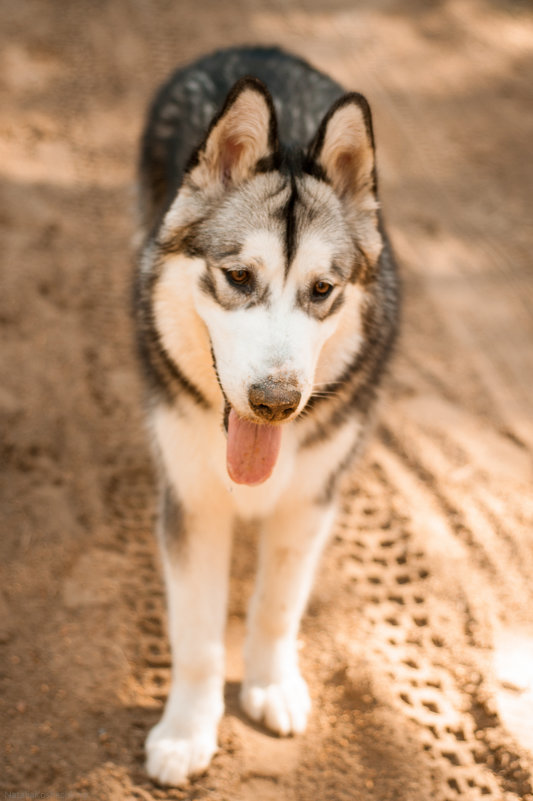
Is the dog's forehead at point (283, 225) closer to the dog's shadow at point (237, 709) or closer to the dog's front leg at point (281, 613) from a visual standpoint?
the dog's front leg at point (281, 613)

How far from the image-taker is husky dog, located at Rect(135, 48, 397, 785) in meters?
2.52

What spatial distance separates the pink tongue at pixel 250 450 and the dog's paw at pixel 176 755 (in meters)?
1.05

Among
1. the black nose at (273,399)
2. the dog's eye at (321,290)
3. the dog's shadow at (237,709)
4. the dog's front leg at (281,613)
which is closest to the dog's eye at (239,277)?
the dog's eye at (321,290)

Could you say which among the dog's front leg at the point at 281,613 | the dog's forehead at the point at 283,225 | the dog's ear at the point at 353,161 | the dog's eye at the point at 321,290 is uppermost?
the dog's ear at the point at 353,161

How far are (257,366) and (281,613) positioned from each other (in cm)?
125

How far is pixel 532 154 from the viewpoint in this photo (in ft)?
22.5

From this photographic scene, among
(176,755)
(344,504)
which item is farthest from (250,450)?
(344,504)

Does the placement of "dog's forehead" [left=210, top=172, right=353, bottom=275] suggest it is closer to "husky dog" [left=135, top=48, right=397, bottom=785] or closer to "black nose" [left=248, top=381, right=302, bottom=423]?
"husky dog" [left=135, top=48, right=397, bottom=785]

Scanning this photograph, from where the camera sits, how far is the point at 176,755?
2951mm

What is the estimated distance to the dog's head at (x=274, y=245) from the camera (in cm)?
245

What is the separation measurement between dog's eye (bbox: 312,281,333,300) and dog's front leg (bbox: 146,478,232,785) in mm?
853

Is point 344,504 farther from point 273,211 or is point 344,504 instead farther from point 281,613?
point 273,211

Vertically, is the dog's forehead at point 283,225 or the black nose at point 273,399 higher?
the dog's forehead at point 283,225

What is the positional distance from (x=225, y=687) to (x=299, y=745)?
401 millimetres
